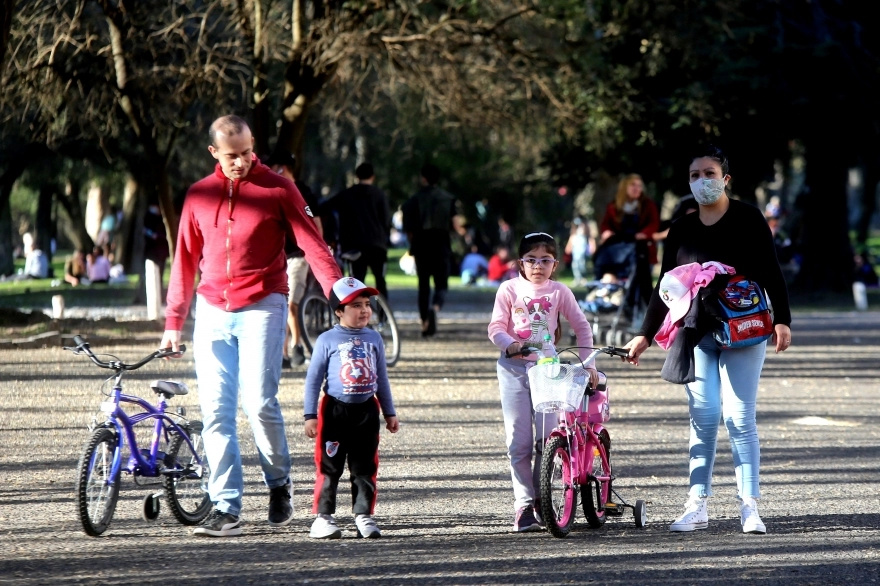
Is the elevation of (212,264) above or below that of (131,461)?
above

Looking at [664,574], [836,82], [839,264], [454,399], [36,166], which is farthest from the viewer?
[36,166]

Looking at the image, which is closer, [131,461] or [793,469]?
[131,461]

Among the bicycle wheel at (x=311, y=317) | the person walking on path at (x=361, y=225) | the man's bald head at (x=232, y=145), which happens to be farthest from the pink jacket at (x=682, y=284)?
the person walking on path at (x=361, y=225)

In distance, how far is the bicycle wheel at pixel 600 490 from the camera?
6.62 m

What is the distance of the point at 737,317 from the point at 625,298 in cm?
899

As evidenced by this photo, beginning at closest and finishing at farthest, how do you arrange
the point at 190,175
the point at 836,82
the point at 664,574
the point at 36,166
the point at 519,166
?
the point at 664,574 → the point at 836,82 → the point at 36,166 → the point at 190,175 → the point at 519,166

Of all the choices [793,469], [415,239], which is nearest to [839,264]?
[415,239]

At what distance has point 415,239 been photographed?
16.6 meters

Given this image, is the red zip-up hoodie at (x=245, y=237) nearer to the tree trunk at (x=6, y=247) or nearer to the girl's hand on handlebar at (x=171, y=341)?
the girl's hand on handlebar at (x=171, y=341)

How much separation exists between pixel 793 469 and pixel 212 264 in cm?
392

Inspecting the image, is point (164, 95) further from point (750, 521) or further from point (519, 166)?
point (519, 166)

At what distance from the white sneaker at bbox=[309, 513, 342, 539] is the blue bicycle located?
0.72 meters

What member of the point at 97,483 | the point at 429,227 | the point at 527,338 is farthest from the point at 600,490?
the point at 429,227

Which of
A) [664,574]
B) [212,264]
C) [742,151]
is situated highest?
[742,151]
